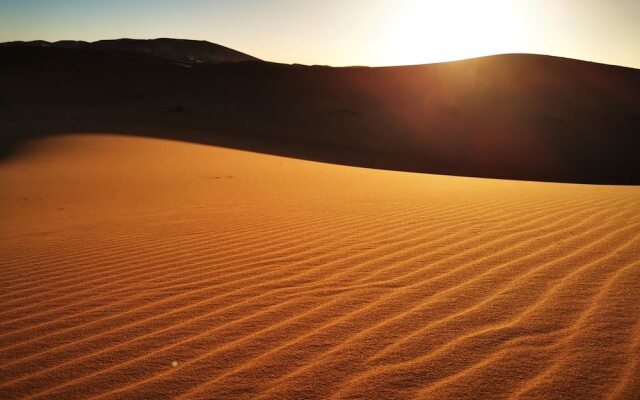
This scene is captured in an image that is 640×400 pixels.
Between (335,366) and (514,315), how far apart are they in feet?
3.64

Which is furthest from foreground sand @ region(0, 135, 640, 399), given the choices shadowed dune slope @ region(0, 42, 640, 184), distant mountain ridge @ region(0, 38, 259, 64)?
distant mountain ridge @ region(0, 38, 259, 64)

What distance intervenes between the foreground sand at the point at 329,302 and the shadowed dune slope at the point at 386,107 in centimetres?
1234

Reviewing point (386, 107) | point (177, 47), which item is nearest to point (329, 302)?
point (386, 107)

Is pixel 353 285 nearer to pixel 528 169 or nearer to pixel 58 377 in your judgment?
pixel 58 377

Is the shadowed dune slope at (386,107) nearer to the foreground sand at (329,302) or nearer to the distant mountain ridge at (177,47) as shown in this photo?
the foreground sand at (329,302)

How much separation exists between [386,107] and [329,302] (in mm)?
26585

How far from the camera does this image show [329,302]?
300 cm

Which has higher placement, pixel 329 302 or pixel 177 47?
pixel 177 47

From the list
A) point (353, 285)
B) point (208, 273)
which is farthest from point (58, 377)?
point (353, 285)

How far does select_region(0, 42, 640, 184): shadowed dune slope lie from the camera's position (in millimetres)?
21172

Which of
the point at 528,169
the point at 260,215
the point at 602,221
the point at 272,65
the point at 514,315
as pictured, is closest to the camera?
the point at 514,315

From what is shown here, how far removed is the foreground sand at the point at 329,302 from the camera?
2.15 meters

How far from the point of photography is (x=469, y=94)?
28.5 m

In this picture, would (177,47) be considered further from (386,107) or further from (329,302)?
(329,302)
